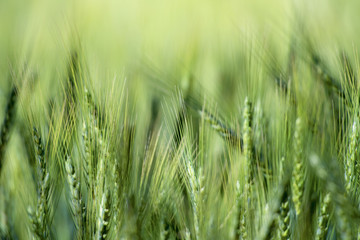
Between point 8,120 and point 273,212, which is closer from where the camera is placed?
point 273,212

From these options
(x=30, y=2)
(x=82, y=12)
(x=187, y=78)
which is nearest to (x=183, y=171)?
(x=187, y=78)

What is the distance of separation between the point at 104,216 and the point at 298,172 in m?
0.19

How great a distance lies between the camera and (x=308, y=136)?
38 centimetres

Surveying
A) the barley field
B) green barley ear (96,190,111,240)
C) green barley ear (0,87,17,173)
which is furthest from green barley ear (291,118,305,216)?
green barley ear (0,87,17,173)

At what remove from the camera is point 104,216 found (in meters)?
0.40

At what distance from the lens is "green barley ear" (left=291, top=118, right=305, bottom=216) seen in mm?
361

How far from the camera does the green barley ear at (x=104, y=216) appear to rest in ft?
1.29

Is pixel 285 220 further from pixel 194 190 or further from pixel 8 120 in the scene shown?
pixel 8 120

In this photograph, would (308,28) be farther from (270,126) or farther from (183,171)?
(183,171)

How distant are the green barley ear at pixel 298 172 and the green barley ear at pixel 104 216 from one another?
0.17m

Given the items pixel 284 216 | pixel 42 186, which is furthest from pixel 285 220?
pixel 42 186

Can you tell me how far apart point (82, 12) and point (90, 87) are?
83 centimetres

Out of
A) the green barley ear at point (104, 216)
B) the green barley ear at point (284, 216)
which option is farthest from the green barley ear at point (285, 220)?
the green barley ear at point (104, 216)

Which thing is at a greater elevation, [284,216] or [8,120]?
[8,120]
